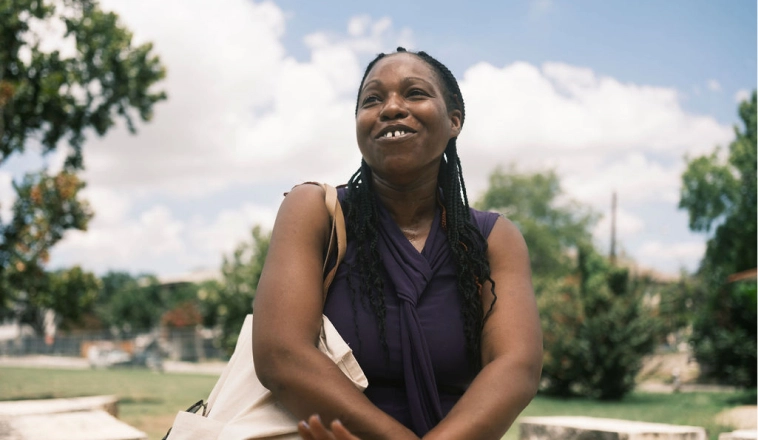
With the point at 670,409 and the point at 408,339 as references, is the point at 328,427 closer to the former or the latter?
the point at 408,339

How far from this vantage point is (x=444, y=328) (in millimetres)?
1862

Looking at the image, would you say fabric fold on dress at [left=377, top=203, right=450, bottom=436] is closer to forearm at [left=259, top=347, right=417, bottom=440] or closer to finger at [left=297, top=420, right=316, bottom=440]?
forearm at [left=259, top=347, right=417, bottom=440]

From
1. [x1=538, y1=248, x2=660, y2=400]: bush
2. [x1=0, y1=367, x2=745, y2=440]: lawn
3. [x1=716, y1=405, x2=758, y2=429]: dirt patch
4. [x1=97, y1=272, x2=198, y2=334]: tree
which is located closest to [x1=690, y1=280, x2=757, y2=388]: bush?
[x1=0, y1=367, x2=745, y2=440]: lawn

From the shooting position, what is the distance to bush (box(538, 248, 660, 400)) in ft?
58.8

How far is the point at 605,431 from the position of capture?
416cm

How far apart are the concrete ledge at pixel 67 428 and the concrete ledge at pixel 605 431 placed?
98.0 inches

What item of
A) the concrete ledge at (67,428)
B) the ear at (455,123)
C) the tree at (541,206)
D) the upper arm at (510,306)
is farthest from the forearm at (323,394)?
the tree at (541,206)

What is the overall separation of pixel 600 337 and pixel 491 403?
1725cm

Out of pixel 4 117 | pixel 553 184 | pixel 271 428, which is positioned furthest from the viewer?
pixel 553 184

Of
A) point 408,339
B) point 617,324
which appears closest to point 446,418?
point 408,339

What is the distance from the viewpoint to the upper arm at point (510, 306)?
1.85m

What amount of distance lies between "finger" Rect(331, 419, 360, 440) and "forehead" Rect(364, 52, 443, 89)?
937mm

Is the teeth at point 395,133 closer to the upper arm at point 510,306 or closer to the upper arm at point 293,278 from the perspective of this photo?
the upper arm at point 293,278

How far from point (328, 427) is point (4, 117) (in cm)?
1278
